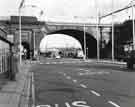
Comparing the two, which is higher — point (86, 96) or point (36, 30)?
point (36, 30)

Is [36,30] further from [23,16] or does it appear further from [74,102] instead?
[74,102]

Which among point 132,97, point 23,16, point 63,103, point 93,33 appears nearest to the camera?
point 63,103

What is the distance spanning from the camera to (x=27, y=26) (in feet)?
262

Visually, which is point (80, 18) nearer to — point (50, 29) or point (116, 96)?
point (50, 29)

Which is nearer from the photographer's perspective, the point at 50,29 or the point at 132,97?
the point at 132,97

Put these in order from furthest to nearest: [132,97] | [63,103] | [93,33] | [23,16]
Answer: [93,33] → [23,16] → [132,97] → [63,103]

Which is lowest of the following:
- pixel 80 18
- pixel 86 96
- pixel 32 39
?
pixel 86 96

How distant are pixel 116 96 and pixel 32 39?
2706 inches

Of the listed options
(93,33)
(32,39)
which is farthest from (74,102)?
(93,33)

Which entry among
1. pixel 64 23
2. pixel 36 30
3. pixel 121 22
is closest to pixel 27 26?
pixel 36 30

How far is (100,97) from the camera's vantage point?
39.0ft

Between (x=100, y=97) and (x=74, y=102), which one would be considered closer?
(x=74, y=102)

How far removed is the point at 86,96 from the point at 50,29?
230 feet

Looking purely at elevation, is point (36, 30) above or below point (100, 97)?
above
